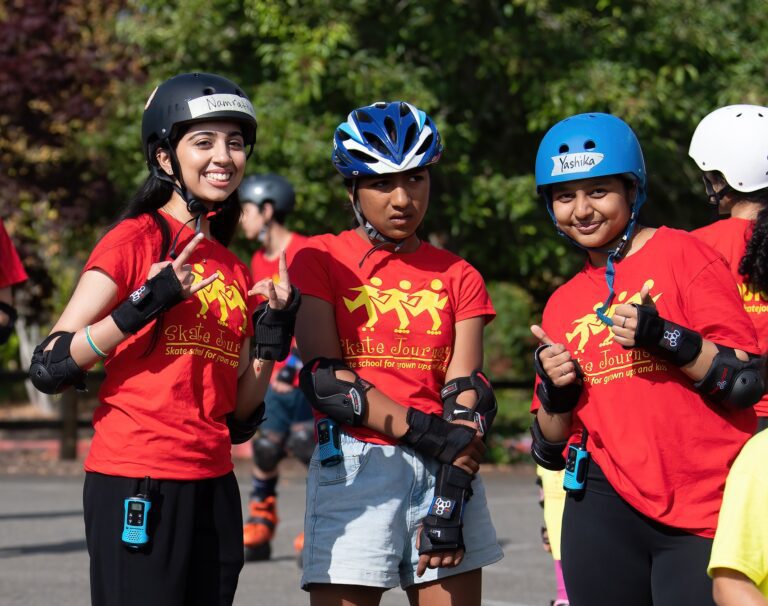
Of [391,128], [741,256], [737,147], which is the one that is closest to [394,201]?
[391,128]

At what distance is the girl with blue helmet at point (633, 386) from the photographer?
13.8 ft

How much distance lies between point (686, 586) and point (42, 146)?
16.0 m

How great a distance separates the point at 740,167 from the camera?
5598mm

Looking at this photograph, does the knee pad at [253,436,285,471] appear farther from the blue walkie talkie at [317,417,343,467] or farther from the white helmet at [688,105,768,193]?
the blue walkie talkie at [317,417,343,467]

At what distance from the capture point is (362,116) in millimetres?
4941

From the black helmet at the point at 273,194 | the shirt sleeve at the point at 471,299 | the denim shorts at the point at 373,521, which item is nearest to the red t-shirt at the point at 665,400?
the shirt sleeve at the point at 471,299

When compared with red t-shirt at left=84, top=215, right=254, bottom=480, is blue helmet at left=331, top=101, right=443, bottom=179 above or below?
above

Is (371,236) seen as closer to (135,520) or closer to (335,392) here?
(335,392)

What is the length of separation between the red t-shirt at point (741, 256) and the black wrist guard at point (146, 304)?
2.30m

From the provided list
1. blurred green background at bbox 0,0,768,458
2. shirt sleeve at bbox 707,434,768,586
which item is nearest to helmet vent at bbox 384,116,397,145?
shirt sleeve at bbox 707,434,768,586

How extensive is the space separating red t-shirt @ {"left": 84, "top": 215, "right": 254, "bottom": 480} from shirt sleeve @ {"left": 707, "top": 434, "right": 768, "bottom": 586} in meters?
1.86

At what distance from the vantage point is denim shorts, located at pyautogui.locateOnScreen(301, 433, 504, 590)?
14.8 ft

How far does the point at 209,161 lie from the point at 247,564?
551 cm

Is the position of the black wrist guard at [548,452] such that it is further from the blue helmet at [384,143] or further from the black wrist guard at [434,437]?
the blue helmet at [384,143]
